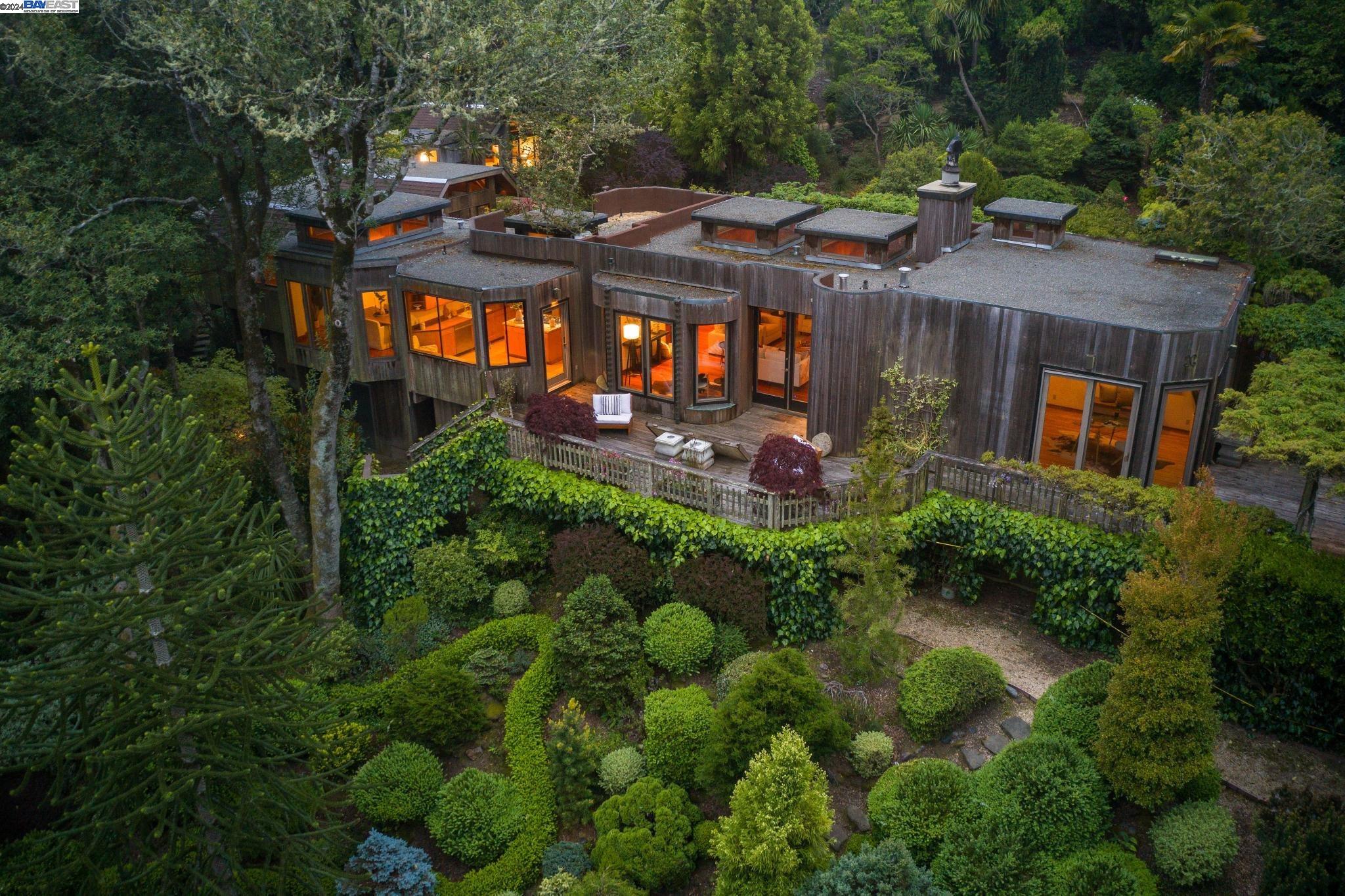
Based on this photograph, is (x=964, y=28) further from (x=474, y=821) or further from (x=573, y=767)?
(x=474, y=821)

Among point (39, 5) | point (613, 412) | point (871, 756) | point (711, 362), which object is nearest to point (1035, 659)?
point (871, 756)

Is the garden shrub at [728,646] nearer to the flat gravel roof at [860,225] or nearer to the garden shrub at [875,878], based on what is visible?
the garden shrub at [875,878]

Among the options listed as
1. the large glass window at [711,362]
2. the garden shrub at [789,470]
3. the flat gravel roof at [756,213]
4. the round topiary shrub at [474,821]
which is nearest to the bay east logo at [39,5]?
the flat gravel roof at [756,213]

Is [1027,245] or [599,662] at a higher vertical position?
[1027,245]

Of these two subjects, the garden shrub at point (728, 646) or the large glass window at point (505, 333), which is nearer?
the garden shrub at point (728, 646)

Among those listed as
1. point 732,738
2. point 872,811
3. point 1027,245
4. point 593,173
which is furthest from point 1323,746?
point 593,173

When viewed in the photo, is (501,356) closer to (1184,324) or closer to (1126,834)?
(1184,324)

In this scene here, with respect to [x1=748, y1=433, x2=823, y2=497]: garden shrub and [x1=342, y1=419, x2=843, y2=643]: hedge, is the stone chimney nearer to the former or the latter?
[x1=748, y1=433, x2=823, y2=497]: garden shrub
